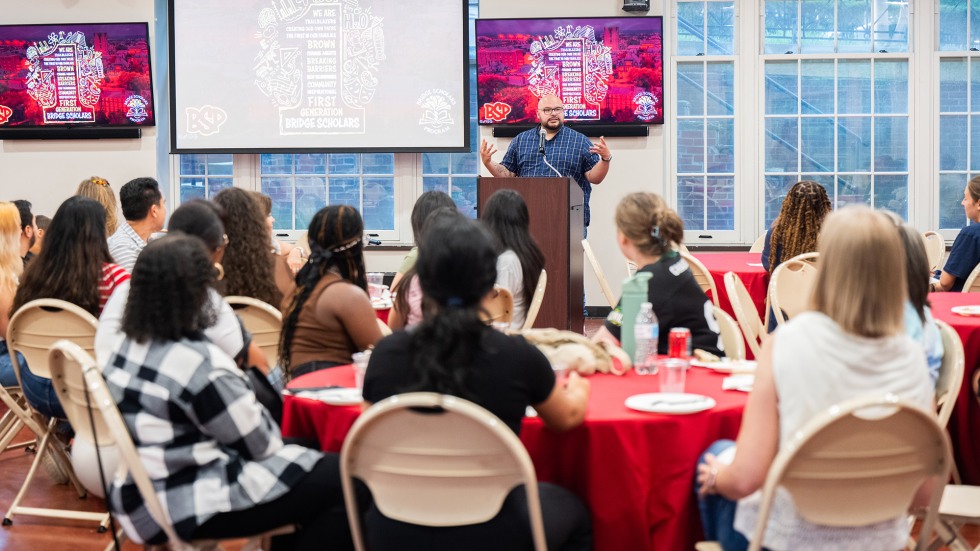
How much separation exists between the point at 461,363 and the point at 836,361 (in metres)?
0.75

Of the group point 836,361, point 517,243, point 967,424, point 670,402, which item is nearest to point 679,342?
point 670,402

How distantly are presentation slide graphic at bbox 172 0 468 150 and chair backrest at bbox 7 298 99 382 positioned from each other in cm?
479

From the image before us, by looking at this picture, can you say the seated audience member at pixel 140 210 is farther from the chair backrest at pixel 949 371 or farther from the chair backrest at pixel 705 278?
the chair backrest at pixel 949 371

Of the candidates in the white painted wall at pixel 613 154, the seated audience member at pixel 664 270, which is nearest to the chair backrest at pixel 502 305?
the seated audience member at pixel 664 270

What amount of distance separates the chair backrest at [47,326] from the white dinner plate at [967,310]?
10.5 feet

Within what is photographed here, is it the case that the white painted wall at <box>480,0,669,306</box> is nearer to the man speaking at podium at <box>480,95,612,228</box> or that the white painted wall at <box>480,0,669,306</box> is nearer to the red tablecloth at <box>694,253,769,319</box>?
the man speaking at podium at <box>480,95,612,228</box>

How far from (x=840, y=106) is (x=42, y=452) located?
6514 millimetres

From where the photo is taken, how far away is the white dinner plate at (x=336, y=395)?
99.1 inches

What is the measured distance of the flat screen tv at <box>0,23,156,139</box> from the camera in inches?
325

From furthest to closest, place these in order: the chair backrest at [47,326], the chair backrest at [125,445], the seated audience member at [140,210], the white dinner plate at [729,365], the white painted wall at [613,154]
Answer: the white painted wall at [613,154] < the seated audience member at [140,210] < the chair backrest at [47,326] < the white dinner plate at [729,365] < the chair backrest at [125,445]

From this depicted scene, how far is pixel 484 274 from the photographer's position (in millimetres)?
2102

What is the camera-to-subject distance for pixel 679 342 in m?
2.94

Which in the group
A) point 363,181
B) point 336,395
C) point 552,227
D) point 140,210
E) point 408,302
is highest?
point 363,181

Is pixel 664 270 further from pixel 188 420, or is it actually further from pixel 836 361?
pixel 188 420
